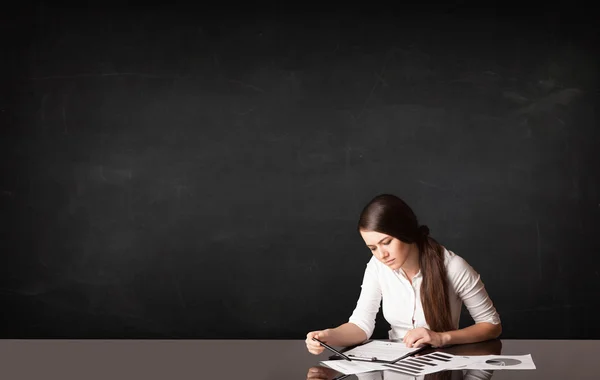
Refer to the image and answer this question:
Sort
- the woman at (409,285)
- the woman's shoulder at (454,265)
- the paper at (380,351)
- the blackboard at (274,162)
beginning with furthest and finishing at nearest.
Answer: the blackboard at (274,162), the woman's shoulder at (454,265), the woman at (409,285), the paper at (380,351)

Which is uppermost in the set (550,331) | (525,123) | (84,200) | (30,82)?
(30,82)

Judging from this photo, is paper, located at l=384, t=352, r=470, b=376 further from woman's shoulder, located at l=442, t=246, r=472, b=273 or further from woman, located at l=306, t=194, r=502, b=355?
woman's shoulder, located at l=442, t=246, r=472, b=273

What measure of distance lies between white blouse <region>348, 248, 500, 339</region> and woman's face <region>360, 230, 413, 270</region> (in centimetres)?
16

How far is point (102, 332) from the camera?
3.79 m

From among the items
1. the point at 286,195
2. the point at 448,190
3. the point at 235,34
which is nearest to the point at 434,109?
the point at 448,190

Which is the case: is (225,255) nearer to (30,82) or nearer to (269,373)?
(30,82)


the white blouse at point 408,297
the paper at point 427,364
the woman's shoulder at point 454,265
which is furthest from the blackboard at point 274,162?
the paper at point 427,364

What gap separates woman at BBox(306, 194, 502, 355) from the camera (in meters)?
2.03

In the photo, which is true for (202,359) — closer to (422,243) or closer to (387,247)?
(387,247)

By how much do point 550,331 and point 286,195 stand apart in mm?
1555

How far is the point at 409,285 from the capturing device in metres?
2.22

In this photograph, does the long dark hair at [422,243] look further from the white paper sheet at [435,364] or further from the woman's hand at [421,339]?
the white paper sheet at [435,364]

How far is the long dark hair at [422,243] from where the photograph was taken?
2037 millimetres

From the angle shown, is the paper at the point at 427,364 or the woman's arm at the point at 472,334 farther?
the woman's arm at the point at 472,334
